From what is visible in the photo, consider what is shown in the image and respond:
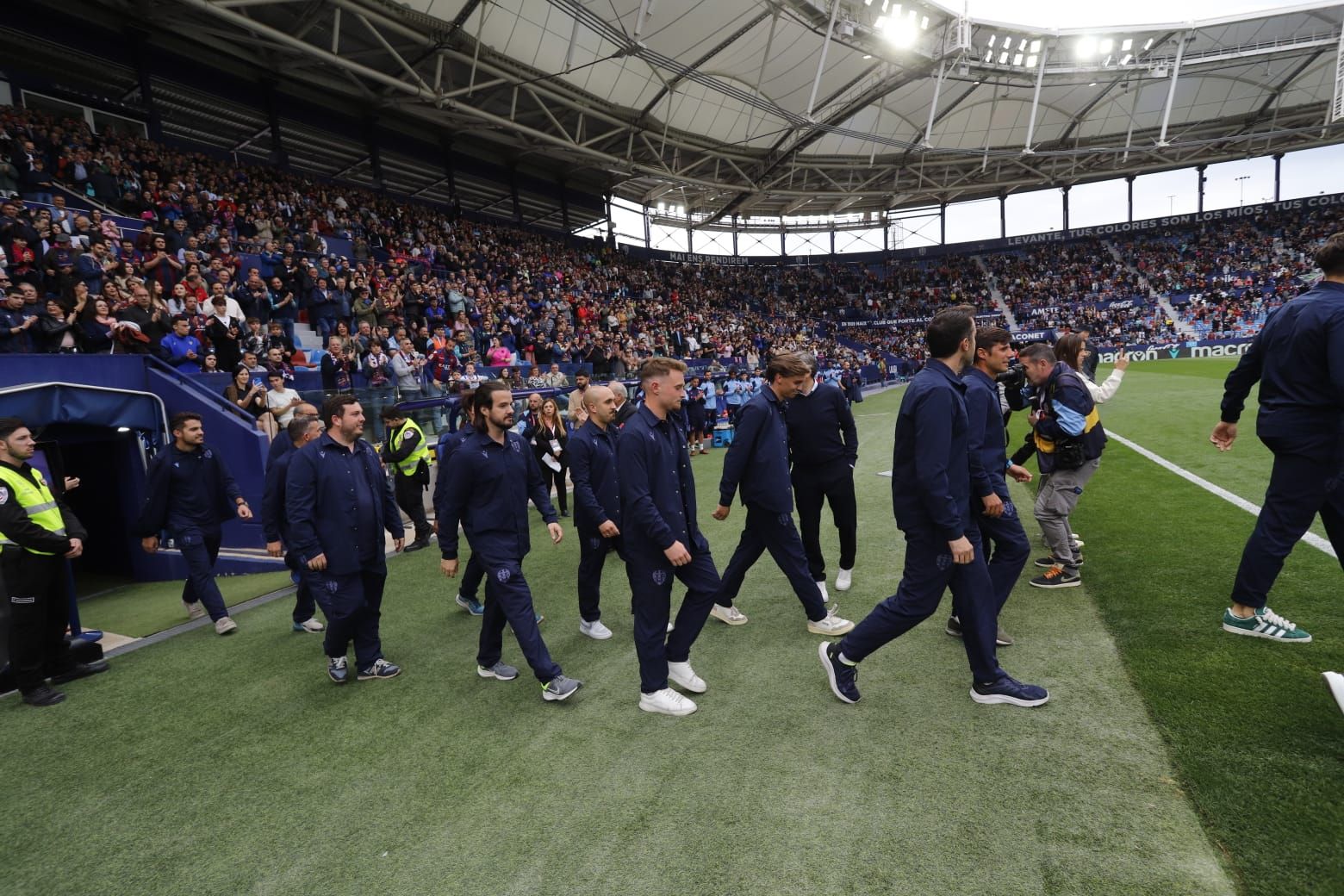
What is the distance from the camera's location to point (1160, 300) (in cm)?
4025

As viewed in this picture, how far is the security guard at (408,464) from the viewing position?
7605 millimetres

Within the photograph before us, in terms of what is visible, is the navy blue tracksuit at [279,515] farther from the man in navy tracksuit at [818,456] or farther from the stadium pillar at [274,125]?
the stadium pillar at [274,125]

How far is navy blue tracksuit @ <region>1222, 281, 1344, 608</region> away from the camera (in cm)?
334

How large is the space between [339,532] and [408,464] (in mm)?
3627

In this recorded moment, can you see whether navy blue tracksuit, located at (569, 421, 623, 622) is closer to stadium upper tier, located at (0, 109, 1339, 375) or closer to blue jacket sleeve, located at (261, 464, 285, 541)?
blue jacket sleeve, located at (261, 464, 285, 541)

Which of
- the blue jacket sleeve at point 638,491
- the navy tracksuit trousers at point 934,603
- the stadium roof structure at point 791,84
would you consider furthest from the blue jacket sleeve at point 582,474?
the stadium roof structure at point 791,84

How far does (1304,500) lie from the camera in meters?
3.47

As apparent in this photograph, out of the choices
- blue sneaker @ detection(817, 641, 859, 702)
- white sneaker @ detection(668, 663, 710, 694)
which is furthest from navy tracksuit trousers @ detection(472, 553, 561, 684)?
blue sneaker @ detection(817, 641, 859, 702)

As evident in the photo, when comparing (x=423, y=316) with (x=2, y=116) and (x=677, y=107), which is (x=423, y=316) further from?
(x=677, y=107)

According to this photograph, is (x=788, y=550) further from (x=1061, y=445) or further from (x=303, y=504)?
(x=303, y=504)

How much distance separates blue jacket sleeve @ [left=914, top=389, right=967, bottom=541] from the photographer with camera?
2269 millimetres

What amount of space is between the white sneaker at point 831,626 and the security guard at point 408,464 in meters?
5.06

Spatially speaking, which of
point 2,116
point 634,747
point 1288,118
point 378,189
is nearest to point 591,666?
point 634,747

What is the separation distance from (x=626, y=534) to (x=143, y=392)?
8.03 m
